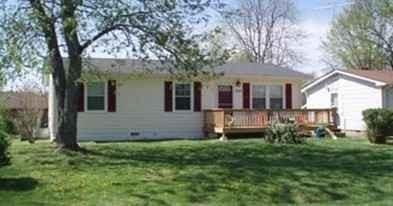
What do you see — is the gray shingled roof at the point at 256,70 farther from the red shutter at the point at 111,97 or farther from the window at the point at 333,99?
the red shutter at the point at 111,97

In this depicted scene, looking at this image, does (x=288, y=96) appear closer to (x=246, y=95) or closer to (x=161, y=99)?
(x=246, y=95)

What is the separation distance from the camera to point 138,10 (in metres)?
16.9

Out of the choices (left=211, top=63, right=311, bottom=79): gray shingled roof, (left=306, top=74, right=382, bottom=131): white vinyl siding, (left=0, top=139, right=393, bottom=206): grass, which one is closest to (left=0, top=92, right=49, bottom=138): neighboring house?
(left=0, top=139, right=393, bottom=206): grass

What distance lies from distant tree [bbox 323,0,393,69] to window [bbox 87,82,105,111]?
86.6 feet

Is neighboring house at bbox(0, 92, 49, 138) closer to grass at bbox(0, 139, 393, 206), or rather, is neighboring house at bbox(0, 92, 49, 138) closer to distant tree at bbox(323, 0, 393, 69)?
grass at bbox(0, 139, 393, 206)

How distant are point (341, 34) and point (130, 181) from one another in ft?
131

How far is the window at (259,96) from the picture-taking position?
29141 millimetres

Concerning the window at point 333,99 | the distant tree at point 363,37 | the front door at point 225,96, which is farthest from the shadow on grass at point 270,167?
the distant tree at point 363,37

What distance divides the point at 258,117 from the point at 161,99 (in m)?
4.19

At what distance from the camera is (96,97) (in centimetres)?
2592

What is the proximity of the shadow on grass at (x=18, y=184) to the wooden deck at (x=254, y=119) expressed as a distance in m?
13.1

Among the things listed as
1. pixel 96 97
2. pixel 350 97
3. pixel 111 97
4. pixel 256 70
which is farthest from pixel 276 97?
pixel 96 97

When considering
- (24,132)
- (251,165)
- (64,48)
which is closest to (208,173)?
(251,165)

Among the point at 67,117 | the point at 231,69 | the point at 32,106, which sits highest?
the point at 231,69
